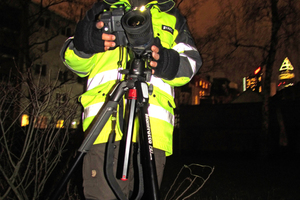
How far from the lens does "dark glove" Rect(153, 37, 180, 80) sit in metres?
1.53

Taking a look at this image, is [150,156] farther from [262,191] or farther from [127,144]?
[262,191]

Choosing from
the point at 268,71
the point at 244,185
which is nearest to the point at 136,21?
the point at 244,185

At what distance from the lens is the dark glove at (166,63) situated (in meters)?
1.53

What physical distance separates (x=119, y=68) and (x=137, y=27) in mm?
487

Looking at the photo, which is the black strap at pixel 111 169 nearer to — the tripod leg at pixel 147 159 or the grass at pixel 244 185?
the tripod leg at pixel 147 159

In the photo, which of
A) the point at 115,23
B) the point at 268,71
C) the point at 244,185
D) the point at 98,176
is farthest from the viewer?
the point at 268,71

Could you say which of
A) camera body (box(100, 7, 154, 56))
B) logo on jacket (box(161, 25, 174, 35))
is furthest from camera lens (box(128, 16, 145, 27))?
logo on jacket (box(161, 25, 174, 35))

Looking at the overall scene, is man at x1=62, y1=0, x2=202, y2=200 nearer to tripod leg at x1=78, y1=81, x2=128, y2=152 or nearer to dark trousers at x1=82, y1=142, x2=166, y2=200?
dark trousers at x1=82, y1=142, x2=166, y2=200

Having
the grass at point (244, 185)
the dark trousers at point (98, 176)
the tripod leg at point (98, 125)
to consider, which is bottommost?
the grass at point (244, 185)

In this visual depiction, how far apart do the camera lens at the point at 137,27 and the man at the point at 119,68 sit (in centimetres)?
14

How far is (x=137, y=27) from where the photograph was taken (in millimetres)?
1293

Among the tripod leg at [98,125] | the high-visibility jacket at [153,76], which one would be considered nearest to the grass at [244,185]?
the high-visibility jacket at [153,76]

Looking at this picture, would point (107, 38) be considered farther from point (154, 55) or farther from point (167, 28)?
point (167, 28)

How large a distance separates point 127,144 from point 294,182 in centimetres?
679
